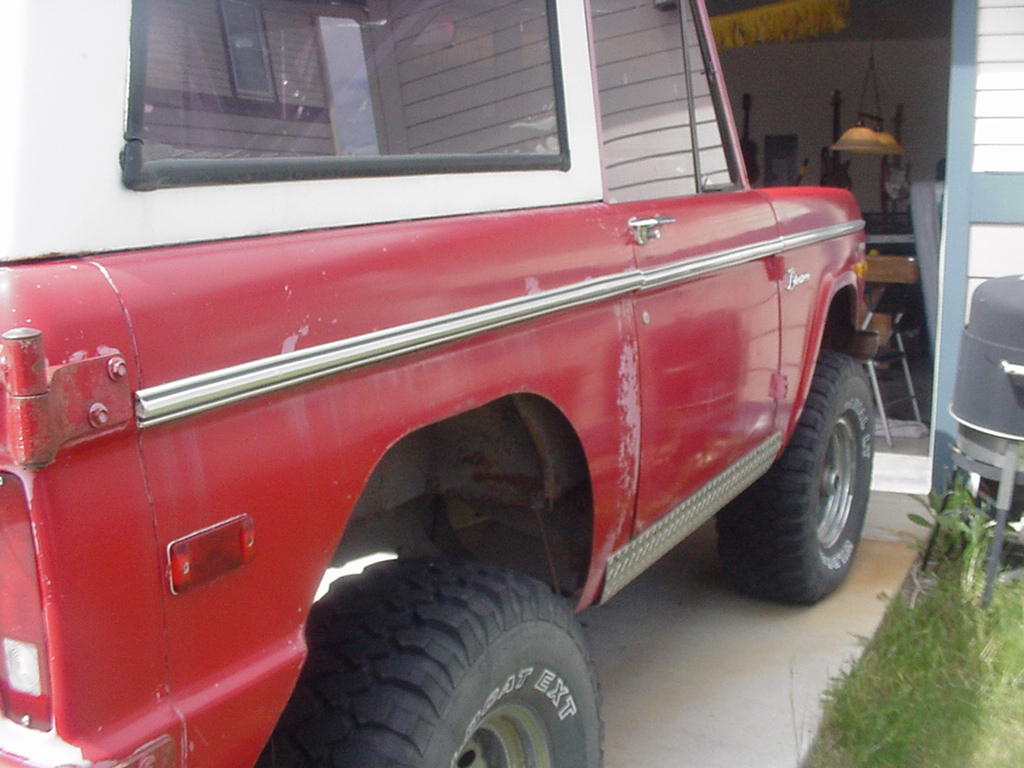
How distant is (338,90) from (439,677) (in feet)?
3.23

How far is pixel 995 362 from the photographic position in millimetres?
3500

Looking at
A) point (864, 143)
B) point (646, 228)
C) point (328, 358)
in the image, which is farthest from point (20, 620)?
point (864, 143)

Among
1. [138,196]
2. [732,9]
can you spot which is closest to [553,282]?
[138,196]

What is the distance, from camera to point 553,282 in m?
2.03

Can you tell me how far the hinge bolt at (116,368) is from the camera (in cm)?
122

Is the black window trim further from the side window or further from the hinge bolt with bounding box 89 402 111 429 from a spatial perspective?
the hinge bolt with bounding box 89 402 111 429

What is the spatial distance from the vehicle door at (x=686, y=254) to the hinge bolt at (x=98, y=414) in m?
1.33

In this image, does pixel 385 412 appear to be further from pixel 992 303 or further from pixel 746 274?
pixel 992 303

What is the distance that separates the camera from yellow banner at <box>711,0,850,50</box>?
6207 millimetres

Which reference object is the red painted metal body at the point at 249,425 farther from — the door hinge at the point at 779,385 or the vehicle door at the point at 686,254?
the door hinge at the point at 779,385

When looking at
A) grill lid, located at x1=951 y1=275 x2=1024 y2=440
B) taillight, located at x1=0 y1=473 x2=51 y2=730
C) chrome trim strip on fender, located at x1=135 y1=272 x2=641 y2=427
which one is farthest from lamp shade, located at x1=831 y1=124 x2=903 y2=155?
taillight, located at x1=0 y1=473 x2=51 y2=730

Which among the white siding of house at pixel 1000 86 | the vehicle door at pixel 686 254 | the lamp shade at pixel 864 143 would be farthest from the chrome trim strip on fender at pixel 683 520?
the lamp shade at pixel 864 143

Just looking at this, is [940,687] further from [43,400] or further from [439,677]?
[43,400]

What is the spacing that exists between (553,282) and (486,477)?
1.50ft
